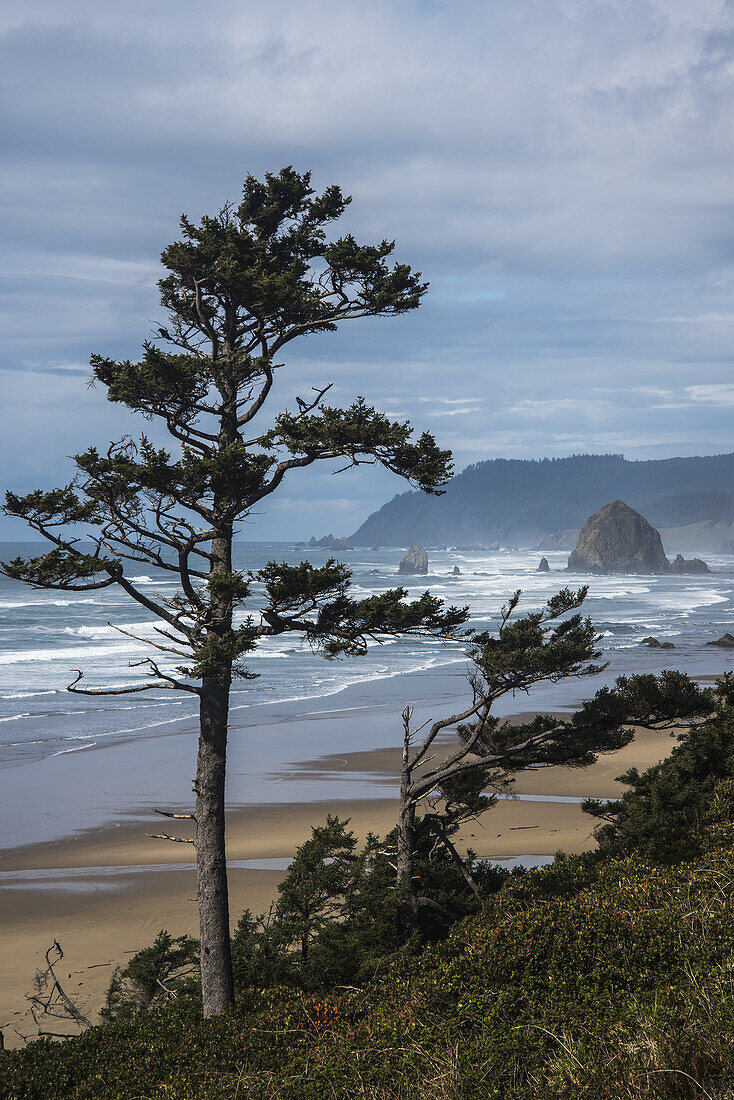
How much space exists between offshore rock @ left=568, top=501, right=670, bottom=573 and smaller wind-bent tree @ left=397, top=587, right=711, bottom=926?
450 feet

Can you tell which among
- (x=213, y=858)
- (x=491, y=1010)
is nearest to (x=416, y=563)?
(x=213, y=858)

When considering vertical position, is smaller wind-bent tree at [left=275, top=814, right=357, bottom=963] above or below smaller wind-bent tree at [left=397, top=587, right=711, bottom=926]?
below

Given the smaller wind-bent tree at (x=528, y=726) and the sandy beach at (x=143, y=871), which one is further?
the sandy beach at (x=143, y=871)

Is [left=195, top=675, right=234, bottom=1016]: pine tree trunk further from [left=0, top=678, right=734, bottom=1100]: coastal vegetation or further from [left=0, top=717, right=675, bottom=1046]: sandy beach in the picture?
[left=0, top=717, right=675, bottom=1046]: sandy beach

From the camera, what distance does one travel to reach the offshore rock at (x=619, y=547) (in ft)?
474

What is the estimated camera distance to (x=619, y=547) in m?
146

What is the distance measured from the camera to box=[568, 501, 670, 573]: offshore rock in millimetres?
144500

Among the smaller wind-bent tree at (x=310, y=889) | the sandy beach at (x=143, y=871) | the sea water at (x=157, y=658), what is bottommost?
the sandy beach at (x=143, y=871)

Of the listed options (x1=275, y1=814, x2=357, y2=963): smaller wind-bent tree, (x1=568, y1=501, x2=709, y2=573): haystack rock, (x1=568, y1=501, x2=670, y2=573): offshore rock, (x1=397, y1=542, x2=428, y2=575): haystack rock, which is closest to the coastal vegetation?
(x1=275, y1=814, x2=357, y2=963): smaller wind-bent tree

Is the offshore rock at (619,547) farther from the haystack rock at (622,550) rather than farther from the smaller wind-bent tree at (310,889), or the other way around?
the smaller wind-bent tree at (310,889)

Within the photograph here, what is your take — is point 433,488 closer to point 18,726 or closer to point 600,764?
point 600,764

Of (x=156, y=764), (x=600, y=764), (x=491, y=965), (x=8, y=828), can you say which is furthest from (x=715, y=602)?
(x=491, y=965)

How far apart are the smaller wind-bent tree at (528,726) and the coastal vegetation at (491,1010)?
1.01m

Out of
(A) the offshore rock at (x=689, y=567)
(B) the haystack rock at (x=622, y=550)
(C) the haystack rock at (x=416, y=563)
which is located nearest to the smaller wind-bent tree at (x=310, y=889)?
(C) the haystack rock at (x=416, y=563)
